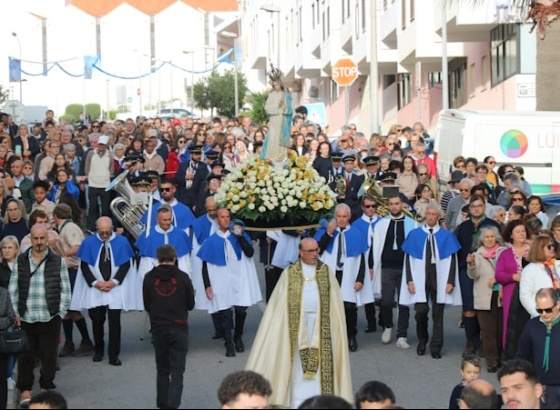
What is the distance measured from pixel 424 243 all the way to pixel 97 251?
365cm

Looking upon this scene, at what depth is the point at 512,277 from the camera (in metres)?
13.5


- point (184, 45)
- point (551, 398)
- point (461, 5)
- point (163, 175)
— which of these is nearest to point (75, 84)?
point (184, 45)

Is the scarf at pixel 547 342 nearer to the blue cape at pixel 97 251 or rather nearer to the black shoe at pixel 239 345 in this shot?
the black shoe at pixel 239 345

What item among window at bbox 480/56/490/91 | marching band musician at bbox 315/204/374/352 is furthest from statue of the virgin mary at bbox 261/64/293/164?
window at bbox 480/56/490/91

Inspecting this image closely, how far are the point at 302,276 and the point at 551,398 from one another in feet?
9.13

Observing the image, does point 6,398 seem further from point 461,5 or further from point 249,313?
point 461,5

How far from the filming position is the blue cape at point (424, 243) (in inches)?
590

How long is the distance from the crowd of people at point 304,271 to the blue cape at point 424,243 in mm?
16

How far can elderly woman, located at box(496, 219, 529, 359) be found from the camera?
44.2 ft

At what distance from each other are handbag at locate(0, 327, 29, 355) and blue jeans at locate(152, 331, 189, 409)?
115 centimetres

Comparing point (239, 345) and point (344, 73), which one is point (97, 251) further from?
point (344, 73)

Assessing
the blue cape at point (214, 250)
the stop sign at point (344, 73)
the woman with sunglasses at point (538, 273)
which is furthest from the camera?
the stop sign at point (344, 73)

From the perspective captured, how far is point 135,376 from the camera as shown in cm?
1386

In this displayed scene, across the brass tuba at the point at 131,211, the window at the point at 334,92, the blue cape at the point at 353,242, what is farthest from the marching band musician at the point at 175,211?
the window at the point at 334,92
